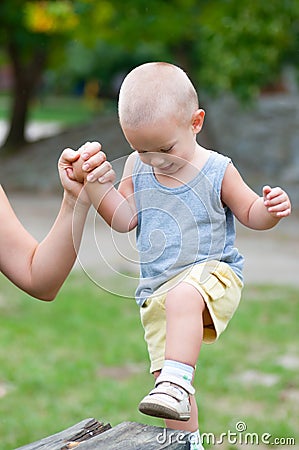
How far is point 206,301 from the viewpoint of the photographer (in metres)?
1.83

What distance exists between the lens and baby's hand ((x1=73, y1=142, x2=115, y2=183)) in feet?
5.93

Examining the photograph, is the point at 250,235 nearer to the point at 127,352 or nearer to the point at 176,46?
the point at 176,46

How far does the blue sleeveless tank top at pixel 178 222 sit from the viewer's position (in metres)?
1.80

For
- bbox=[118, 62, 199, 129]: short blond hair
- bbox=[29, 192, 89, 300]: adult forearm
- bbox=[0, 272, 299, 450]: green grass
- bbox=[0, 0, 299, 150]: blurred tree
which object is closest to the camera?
bbox=[118, 62, 199, 129]: short blond hair

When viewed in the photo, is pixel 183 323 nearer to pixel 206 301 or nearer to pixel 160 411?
pixel 206 301

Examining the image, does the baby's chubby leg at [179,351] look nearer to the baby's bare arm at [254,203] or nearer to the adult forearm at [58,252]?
the baby's bare arm at [254,203]

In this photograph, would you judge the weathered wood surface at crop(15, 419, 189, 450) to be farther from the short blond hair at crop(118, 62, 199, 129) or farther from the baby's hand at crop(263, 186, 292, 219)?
the short blond hair at crop(118, 62, 199, 129)

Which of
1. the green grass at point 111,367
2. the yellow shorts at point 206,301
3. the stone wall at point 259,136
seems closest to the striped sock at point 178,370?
the yellow shorts at point 206,301

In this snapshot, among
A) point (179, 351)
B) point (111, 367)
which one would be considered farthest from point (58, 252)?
point (111, 367)

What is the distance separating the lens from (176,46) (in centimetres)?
1164

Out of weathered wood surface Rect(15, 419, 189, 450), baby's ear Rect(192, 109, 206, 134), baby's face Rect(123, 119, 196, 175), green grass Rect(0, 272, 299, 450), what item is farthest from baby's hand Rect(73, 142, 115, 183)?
green grass Rect(0, 272, 299, 450)

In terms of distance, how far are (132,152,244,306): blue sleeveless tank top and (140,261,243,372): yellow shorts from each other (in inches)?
0.7

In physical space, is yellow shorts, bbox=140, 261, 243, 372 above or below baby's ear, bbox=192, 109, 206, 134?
below

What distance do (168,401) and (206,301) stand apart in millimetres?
222
